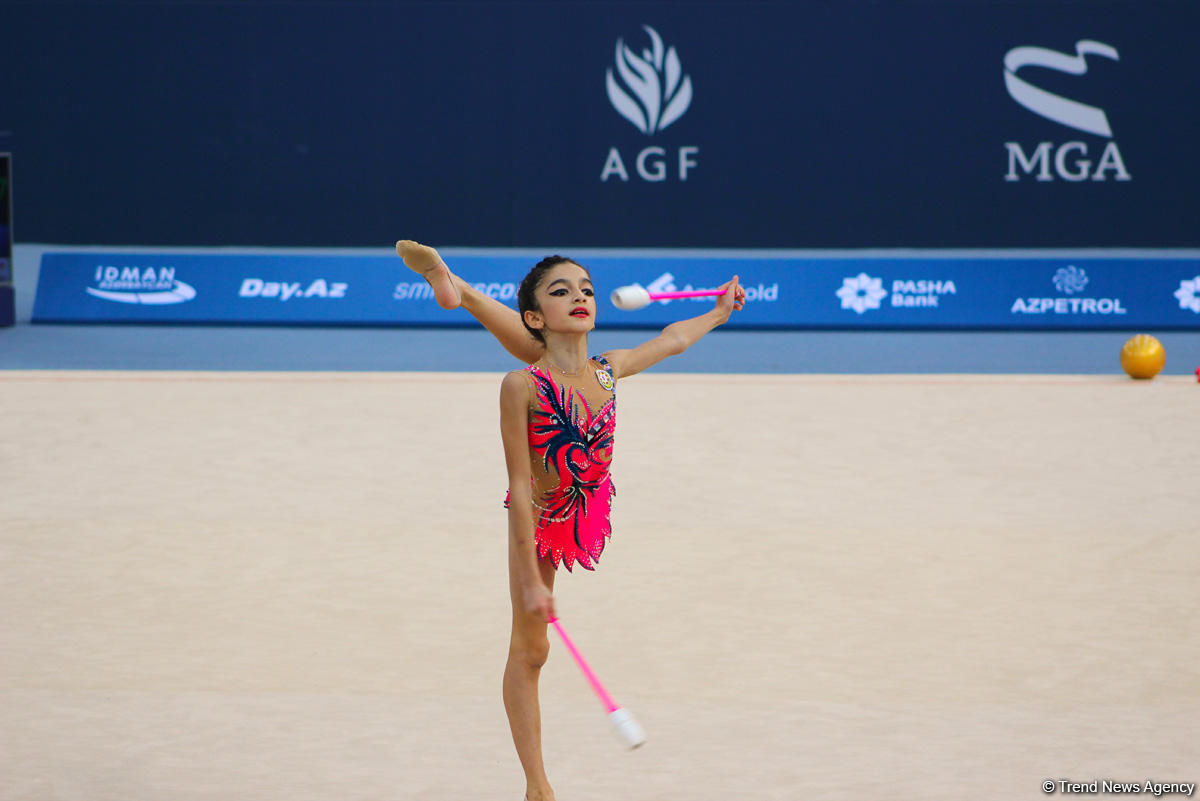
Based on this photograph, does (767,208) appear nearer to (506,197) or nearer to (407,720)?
(506,197)

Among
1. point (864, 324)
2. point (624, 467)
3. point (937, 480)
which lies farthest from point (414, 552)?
point (864, 324)

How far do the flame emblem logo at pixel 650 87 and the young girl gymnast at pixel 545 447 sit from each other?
15.7m

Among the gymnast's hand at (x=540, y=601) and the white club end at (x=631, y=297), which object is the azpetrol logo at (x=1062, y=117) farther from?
the gymnast's hand at (x=540, y=601)

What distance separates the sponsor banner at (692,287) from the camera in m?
15.4


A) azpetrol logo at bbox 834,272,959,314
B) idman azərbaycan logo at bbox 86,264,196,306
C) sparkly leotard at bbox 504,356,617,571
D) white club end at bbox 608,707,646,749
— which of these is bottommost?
white club end at bbox 608,707,646,749

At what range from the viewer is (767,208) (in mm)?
19859

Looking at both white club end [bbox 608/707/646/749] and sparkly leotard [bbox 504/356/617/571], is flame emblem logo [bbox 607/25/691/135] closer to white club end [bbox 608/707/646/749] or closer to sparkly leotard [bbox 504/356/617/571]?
sparkly leotard [bbox 504/356/617/571]

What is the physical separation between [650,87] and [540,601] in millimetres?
16400

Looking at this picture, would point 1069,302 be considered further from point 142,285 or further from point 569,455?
point 569,455

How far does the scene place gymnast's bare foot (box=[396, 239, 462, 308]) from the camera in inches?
162

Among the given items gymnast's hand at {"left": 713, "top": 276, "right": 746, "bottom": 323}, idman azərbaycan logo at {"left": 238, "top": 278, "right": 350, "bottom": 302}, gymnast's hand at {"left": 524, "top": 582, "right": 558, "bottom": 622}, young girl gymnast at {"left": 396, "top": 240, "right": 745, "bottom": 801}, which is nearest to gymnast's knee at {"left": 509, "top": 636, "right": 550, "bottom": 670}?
young girl gymnast at {"left": 396, "top": 240, "right": 745, "bottom": 801}

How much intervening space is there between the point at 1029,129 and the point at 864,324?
18.4 feet

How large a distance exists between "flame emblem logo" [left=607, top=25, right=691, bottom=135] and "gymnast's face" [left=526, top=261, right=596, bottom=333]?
15.8 meters

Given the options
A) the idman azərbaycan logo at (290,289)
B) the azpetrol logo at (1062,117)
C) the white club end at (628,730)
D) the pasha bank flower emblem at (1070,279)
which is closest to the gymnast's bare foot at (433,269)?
the white club end at (628,730)
